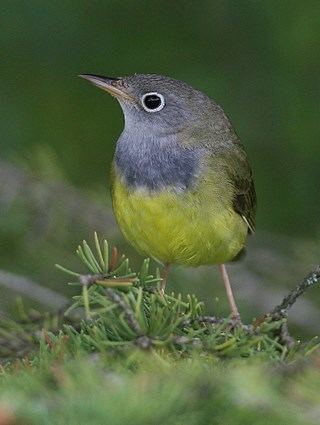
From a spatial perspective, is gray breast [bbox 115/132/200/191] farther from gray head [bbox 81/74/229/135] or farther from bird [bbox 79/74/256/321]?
gray head [bbox 81/74/229/135]

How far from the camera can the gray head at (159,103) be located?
4801 millimetres

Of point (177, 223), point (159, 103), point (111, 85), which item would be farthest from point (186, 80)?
point (177, 223)

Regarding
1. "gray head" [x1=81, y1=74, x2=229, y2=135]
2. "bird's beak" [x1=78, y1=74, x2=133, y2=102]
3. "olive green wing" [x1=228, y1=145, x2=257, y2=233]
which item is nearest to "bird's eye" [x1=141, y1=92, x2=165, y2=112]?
"gray head" [x1=81, y1=74, x2=229, y2=135]

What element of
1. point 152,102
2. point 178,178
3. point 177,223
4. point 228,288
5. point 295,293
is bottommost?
point 228,288

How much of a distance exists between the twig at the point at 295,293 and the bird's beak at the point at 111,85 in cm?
208

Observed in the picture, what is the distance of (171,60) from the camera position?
606cm

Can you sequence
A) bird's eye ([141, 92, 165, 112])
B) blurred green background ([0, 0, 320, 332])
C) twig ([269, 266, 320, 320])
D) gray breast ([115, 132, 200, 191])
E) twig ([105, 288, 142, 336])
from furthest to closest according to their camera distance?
blurred green background ([0, 0, 320, 332])
bird's eye ([141, 92, 165, 112])
gray breast ([115, 132, 200, 191])
twig ([269, 266, 320, 320])
twig ([105, 288, 142, 336])

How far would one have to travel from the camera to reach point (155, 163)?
14.8 feet

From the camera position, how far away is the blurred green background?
5547 millimetres

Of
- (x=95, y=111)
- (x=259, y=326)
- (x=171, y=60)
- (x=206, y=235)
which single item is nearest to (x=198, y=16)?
(x=171, y=60)

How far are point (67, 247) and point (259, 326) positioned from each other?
2.85 m

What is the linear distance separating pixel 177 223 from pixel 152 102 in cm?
103

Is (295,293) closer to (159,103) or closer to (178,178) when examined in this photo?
(178,178)

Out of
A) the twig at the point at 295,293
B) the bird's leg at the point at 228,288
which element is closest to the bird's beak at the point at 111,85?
the bird's leg at the point at 228,288
